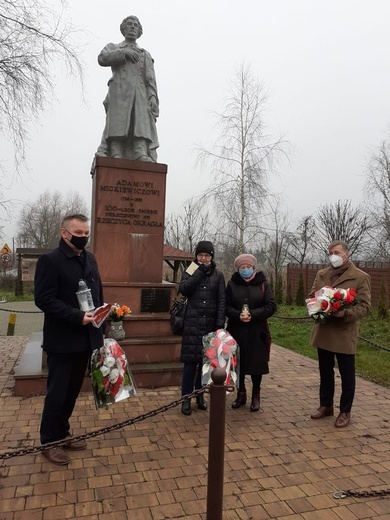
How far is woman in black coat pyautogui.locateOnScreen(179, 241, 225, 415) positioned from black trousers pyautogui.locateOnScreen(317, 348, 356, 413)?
1209 millimetres

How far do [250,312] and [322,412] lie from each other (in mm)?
1374

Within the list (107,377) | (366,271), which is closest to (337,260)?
(107,377)

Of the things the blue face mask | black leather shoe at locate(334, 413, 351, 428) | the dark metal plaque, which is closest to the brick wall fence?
the dark metal plaque

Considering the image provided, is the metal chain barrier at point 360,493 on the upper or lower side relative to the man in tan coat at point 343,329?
lower

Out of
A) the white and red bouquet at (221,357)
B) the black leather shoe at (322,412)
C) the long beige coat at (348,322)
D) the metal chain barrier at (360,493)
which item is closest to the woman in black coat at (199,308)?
the white and red bouquet at (221,357)

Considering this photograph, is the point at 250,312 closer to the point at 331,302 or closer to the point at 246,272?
the point at 246,272

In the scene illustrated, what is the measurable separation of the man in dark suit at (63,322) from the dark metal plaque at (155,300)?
8.41 ft

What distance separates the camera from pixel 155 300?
623 cm

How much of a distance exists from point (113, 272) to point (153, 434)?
2.81m

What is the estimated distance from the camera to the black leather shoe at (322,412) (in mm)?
4652

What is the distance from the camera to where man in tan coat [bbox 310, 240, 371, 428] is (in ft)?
14.3

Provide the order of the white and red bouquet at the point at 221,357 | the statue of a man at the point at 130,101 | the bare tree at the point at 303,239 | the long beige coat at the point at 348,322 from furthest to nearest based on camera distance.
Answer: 1. the bare tree at the point at 303,239
2. the statue of a man at the point at 130,101
3. the long beige coat at the point at 348,322
4. the white and red bouquet at the point at 221,357

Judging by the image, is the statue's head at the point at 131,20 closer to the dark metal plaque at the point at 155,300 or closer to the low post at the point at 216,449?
the dark metal plaque at the point at 155,300

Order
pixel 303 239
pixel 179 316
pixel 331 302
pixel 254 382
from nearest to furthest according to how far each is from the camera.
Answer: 1. pixel 331 302
2. pixel 179 316
3. pixel 254 382
4. pixel 303 239
